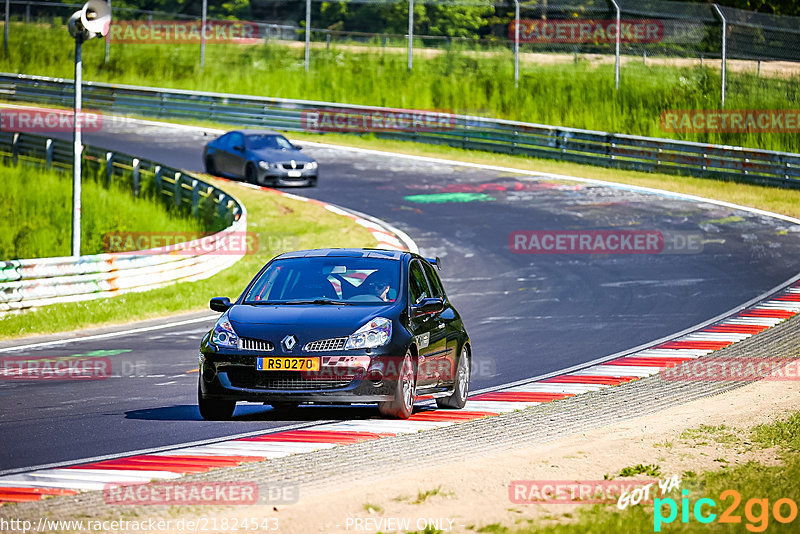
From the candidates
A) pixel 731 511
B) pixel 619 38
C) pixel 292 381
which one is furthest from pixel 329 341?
pixel 619 38

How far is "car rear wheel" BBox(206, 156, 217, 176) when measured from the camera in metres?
34.6

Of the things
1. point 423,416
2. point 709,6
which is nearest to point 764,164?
point 709,6

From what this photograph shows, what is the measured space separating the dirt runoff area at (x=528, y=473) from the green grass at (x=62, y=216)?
17.3 m

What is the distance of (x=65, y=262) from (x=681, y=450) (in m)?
12.1

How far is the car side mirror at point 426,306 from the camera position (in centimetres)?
1109

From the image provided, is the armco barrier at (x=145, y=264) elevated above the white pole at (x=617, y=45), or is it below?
below

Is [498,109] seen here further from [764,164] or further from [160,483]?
[160,483]

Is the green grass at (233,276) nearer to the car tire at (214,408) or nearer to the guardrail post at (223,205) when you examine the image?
the guardrail post at (223,205)

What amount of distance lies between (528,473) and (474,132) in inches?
1253

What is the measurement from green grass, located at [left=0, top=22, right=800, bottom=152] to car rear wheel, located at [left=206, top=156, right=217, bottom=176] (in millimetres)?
12063

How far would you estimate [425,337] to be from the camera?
1113 centimetres

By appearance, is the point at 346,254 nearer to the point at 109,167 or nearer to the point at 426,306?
the point at 426,306

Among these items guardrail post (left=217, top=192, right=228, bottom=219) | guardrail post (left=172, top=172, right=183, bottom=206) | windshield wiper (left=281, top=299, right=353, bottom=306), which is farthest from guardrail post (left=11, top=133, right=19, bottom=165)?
windshield wiper (left=281, top=299, right=353, bottom=306)

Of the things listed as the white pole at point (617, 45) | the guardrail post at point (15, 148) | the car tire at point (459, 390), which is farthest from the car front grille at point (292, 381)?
the guardrail post at point (15, 148)
